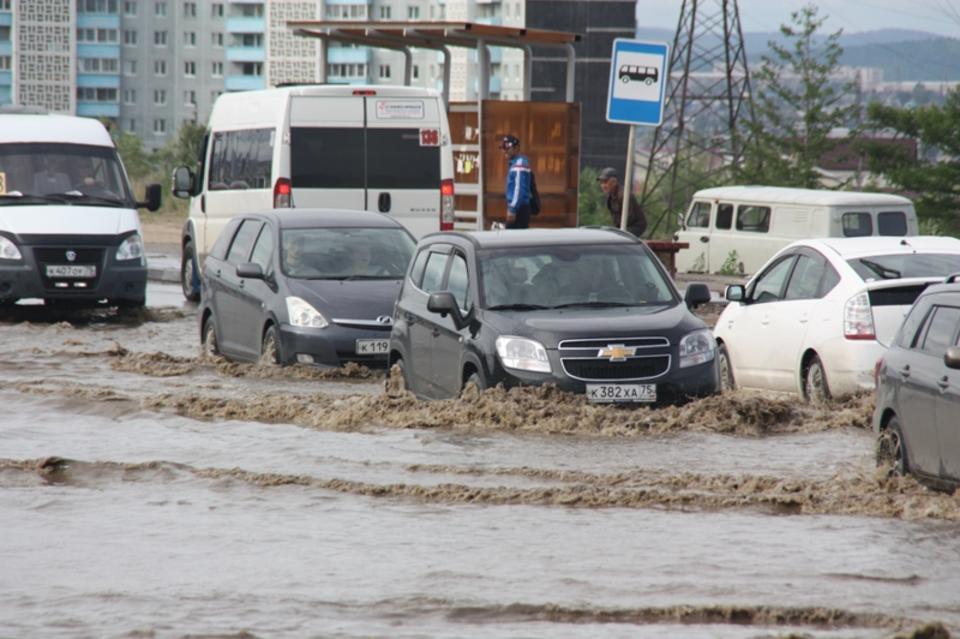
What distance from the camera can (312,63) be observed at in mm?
143000

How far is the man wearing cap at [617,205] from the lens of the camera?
22516mm

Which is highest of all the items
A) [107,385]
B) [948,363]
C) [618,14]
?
[618,14]

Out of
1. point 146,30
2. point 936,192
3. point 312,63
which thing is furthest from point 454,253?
point 146,30

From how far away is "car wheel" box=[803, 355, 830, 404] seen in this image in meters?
14.3

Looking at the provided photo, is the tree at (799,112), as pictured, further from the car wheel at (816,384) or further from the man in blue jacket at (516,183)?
the car wheel at (816,384)

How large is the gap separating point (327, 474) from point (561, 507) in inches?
71.8

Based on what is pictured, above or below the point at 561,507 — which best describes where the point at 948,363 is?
above

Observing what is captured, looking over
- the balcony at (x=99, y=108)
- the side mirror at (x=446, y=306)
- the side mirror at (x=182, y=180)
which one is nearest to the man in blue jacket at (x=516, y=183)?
the side mirror at (x=182, y=180)

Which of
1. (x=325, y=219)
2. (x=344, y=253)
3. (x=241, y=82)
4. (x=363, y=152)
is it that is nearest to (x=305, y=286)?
(x=344, y=253)

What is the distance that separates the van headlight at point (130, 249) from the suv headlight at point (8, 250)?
1.19 m

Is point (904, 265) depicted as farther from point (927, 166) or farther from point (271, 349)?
point (927, 166)

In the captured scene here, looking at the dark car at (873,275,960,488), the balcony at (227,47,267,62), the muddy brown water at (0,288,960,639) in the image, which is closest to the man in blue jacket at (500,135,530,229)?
the muddy brown water at (0,288,960,639)

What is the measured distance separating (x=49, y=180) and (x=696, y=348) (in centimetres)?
1233

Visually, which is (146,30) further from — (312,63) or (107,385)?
(107,385)
